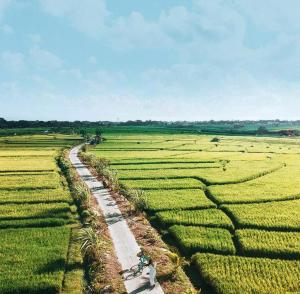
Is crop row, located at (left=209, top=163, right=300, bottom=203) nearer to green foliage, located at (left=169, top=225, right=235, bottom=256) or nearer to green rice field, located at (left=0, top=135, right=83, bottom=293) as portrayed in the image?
green foliage, located at (left=169, top=225, right=235, bottom=256)

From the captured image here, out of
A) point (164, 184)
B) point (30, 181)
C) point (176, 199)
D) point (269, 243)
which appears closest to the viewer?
point (269, 243)

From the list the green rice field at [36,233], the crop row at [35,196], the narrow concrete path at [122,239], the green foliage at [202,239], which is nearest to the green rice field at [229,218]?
the green foliage at [202,239]

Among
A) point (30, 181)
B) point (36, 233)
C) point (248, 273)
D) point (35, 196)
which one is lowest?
point (248, 273)

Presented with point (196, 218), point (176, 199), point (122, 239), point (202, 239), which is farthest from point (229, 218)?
point (122, 239)

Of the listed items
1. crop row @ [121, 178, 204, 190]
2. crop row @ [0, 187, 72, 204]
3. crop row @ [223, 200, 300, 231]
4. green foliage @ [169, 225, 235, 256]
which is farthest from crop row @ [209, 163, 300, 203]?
crop row @ [0, 187, 72, 204]

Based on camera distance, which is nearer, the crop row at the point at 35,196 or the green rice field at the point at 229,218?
the green rice field at the point at 229,218

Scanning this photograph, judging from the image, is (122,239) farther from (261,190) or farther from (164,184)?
(261,190)

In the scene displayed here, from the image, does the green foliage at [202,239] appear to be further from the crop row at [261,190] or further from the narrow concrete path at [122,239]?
the crop row at [261,190]
